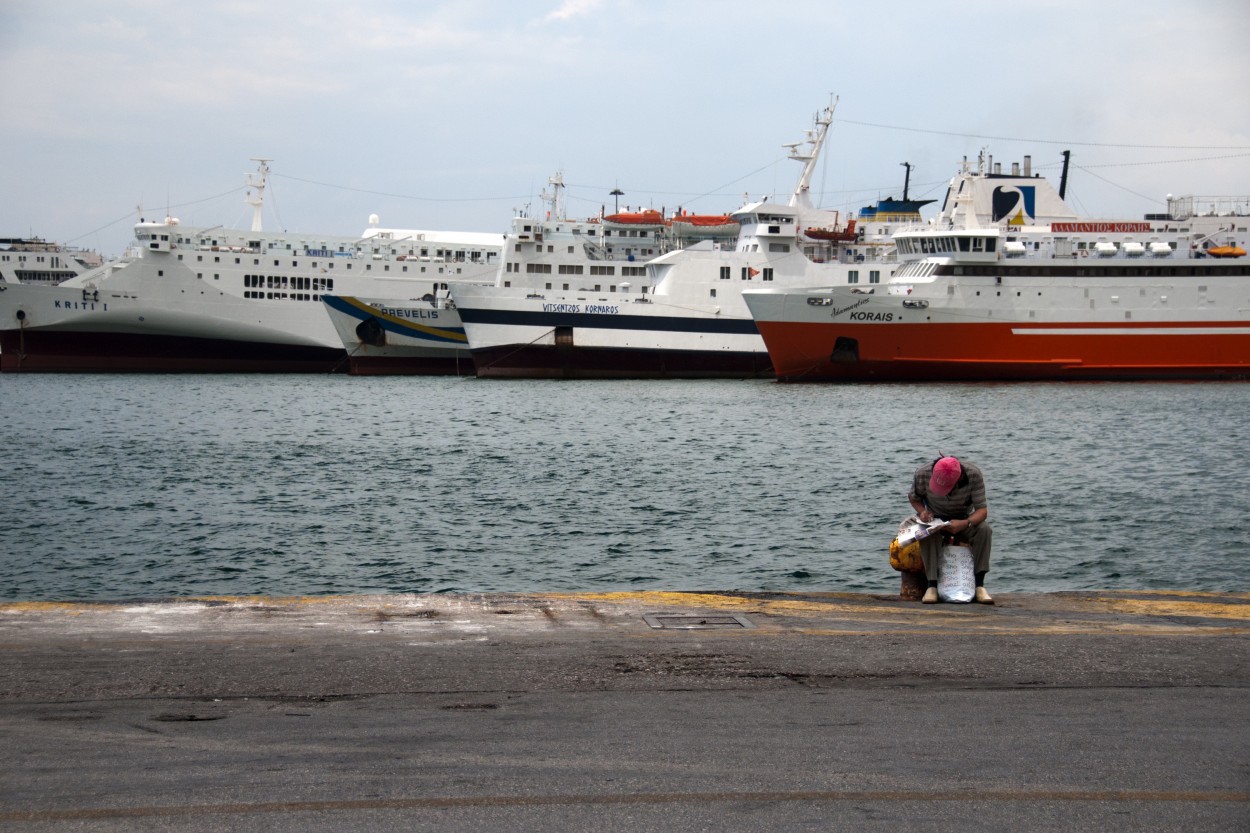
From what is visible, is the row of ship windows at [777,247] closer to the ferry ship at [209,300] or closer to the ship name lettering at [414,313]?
the ship name lettering at [414,313]

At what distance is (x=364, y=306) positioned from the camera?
2255 inches

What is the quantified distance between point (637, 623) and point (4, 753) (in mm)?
3789

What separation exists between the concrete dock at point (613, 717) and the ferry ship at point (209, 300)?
55046 mm

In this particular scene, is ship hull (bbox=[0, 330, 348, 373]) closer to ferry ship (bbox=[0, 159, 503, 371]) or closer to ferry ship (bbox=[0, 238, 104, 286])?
ferry ship (bbox=[0, 159, 503, 371])

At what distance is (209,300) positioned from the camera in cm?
6034

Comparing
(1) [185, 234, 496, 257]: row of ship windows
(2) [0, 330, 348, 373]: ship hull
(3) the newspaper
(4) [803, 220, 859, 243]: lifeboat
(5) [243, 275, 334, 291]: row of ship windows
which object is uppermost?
(4) [803, 220, 859, 243]: lifeboat

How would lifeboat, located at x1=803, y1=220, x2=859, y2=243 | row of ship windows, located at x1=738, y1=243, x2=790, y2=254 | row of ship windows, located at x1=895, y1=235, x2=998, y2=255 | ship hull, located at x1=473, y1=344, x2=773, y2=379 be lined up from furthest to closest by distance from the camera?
lifeboat, located at x1=803, y1=220, x2=859, y2=243 < row of ship windows, located at x1=738, y1=243, x2=790, y2=254 < ship hull, located at x1=473, y1=344, x2=773, y2=379 < row of ship windows, located at x1=895, y1=235, x2=998, y2=255

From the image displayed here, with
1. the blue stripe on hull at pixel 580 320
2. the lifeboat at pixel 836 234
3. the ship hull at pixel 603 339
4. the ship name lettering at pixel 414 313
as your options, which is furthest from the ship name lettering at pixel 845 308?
the ship name lettering at pixel 414 313

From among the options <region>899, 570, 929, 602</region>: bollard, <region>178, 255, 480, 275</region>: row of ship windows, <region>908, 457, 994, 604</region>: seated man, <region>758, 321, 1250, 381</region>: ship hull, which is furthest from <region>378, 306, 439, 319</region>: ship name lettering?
<region>908, 457, 994, 604</region>: seated man

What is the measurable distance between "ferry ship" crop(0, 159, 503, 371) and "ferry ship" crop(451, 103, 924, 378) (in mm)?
12580

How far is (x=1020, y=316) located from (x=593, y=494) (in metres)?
30.7

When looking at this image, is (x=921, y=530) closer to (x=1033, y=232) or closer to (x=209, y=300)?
(x=1033, y=232)

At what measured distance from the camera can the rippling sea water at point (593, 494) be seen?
1395cm

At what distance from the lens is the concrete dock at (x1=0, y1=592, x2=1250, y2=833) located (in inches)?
169
